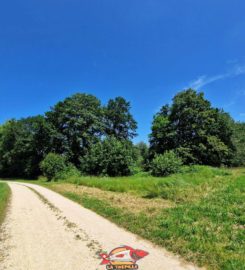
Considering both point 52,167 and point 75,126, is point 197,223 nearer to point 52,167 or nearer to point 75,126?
point 52,167

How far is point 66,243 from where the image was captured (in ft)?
16.8

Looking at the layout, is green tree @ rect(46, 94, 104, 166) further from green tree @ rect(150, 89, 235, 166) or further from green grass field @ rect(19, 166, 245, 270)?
green grass field @ rect(19, 166, 245, 270)

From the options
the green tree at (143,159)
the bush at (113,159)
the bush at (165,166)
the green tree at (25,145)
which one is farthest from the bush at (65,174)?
the green tree at (25,145)

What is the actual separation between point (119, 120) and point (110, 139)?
21169 millimetres

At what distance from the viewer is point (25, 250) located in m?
4.80

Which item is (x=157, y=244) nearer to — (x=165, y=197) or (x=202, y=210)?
(x=202, y=210)

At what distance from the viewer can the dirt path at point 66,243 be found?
4012 millimetres

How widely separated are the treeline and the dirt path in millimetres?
17734

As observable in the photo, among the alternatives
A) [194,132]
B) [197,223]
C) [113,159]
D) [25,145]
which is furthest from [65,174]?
[197,223]

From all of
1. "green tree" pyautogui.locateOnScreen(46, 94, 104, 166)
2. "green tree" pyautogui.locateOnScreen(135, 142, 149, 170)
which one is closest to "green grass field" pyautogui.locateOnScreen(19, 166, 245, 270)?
"green tree" pyautogui.locateOnScreen(135, 142, 149, 170)

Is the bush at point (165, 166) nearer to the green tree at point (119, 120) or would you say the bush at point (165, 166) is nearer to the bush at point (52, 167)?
the bush at point (52, 167)

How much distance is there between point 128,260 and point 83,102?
133 feet

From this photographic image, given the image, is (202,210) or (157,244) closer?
(157,244)

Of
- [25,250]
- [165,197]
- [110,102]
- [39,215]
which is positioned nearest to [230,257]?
[25,250]
